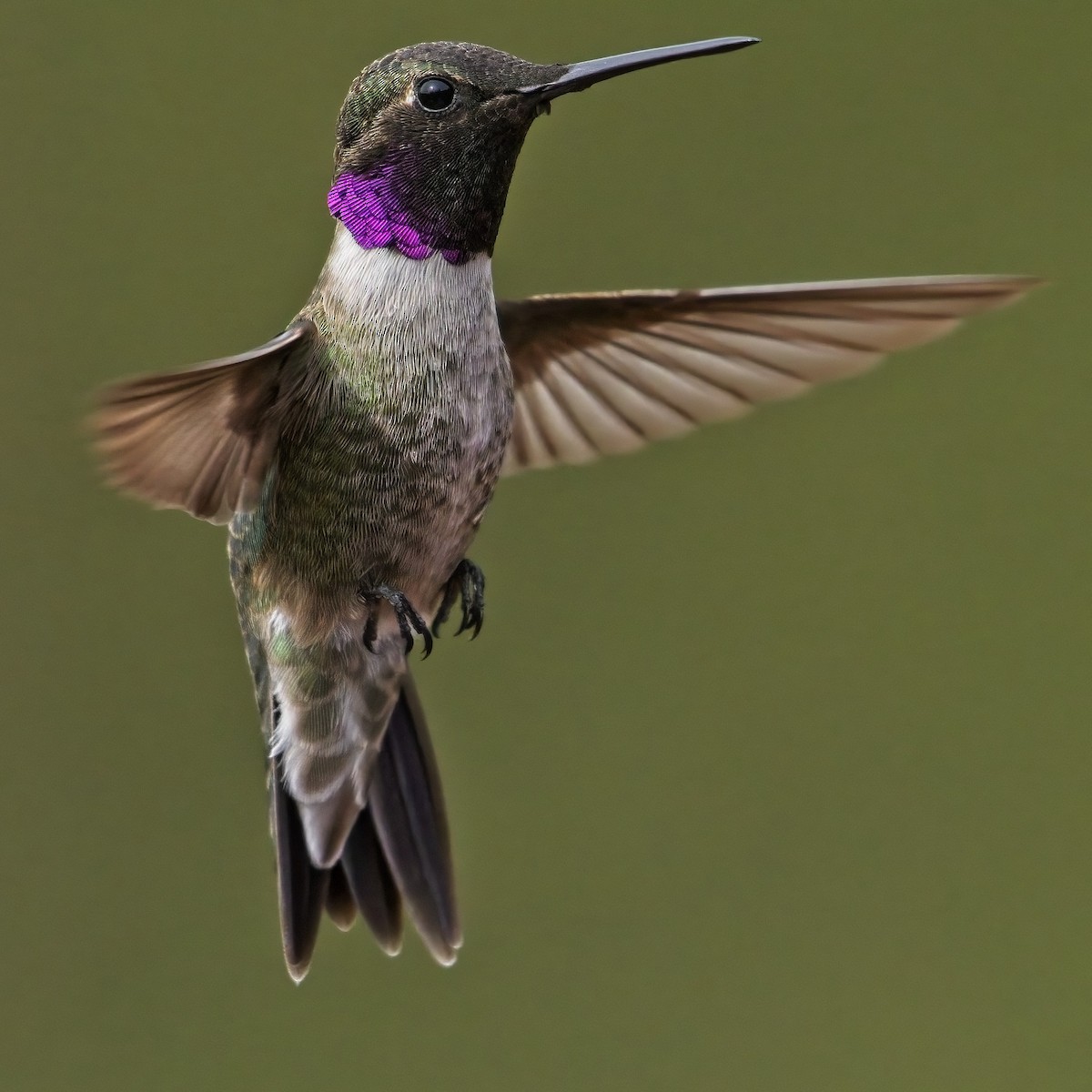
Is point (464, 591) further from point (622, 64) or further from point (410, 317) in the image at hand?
point (622, 64)

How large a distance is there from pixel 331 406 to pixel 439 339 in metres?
0.09

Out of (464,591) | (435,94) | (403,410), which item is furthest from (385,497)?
(435,94)

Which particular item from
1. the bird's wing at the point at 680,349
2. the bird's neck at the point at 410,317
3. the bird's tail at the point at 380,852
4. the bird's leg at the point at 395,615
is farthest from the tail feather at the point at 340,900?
the bird's neck at the point at 410,317

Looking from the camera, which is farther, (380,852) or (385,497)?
(380,852)

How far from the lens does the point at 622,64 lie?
1.06 m

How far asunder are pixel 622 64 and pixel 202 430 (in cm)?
37

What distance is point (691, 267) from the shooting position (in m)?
2.61

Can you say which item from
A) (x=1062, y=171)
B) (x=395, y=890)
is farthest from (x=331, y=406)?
(x=1062, y=171)

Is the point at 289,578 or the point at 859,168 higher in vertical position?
the point at 859,168

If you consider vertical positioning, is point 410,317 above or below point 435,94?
below

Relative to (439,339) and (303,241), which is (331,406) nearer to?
(439,339)

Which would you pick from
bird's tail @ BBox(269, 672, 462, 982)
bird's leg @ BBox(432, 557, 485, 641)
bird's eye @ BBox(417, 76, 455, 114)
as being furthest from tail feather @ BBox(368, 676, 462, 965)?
bird's eye @ BBox(417, 76, 455, 114)

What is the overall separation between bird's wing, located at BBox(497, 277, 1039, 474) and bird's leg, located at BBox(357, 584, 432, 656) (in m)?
0.28

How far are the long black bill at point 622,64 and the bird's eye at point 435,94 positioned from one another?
6 cm
